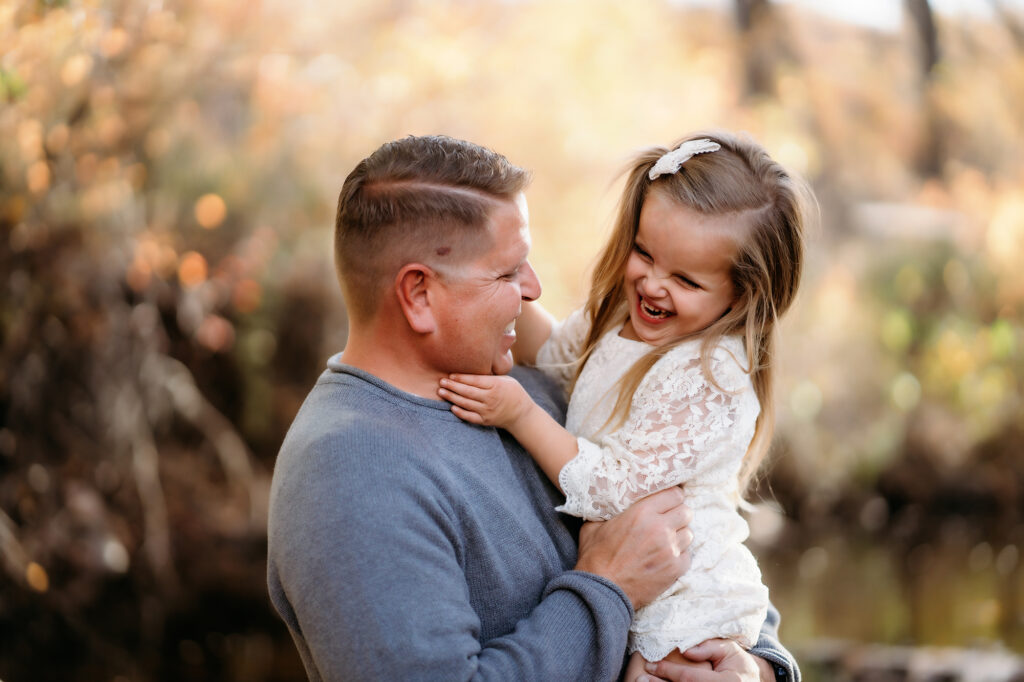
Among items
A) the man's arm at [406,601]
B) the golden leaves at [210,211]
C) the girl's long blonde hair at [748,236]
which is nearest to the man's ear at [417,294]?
the man's arm at [406,601]

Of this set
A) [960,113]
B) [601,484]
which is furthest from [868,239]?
[601,484]

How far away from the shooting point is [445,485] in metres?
1.47

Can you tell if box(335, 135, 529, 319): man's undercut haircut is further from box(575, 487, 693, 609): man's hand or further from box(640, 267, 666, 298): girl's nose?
box(575, 487, 693, 609): man's hand

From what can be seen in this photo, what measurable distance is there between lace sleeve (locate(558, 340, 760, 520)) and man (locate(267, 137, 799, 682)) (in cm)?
5

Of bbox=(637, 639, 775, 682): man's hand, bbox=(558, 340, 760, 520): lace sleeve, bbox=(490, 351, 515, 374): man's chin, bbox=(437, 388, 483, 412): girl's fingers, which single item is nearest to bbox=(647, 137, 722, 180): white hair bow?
bbox=(558, 340, 760, 520): lace sleeve

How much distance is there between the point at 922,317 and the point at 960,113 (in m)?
1.57

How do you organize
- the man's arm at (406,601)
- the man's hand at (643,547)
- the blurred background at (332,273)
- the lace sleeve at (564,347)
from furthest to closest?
the blurred background at (332,273) → the lace sleeve at (564,347) → the man's hand at (643,547) → the man's arm at (406,601)

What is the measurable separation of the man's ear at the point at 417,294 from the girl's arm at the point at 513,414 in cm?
11

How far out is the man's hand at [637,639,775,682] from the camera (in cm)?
162

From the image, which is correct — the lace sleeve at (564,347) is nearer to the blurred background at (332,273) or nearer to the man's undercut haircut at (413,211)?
the man's undercut haircut at (413,211)

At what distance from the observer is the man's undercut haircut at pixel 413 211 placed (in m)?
1.58

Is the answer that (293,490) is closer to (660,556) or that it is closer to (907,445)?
(660,556)

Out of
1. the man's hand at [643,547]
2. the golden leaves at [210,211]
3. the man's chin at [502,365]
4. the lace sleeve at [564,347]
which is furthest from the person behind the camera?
the golden leaves at [210,211]

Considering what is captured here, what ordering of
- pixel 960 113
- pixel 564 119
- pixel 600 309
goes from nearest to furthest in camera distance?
pixel 600 309 < pixel 564 119 < pixel 960 113
